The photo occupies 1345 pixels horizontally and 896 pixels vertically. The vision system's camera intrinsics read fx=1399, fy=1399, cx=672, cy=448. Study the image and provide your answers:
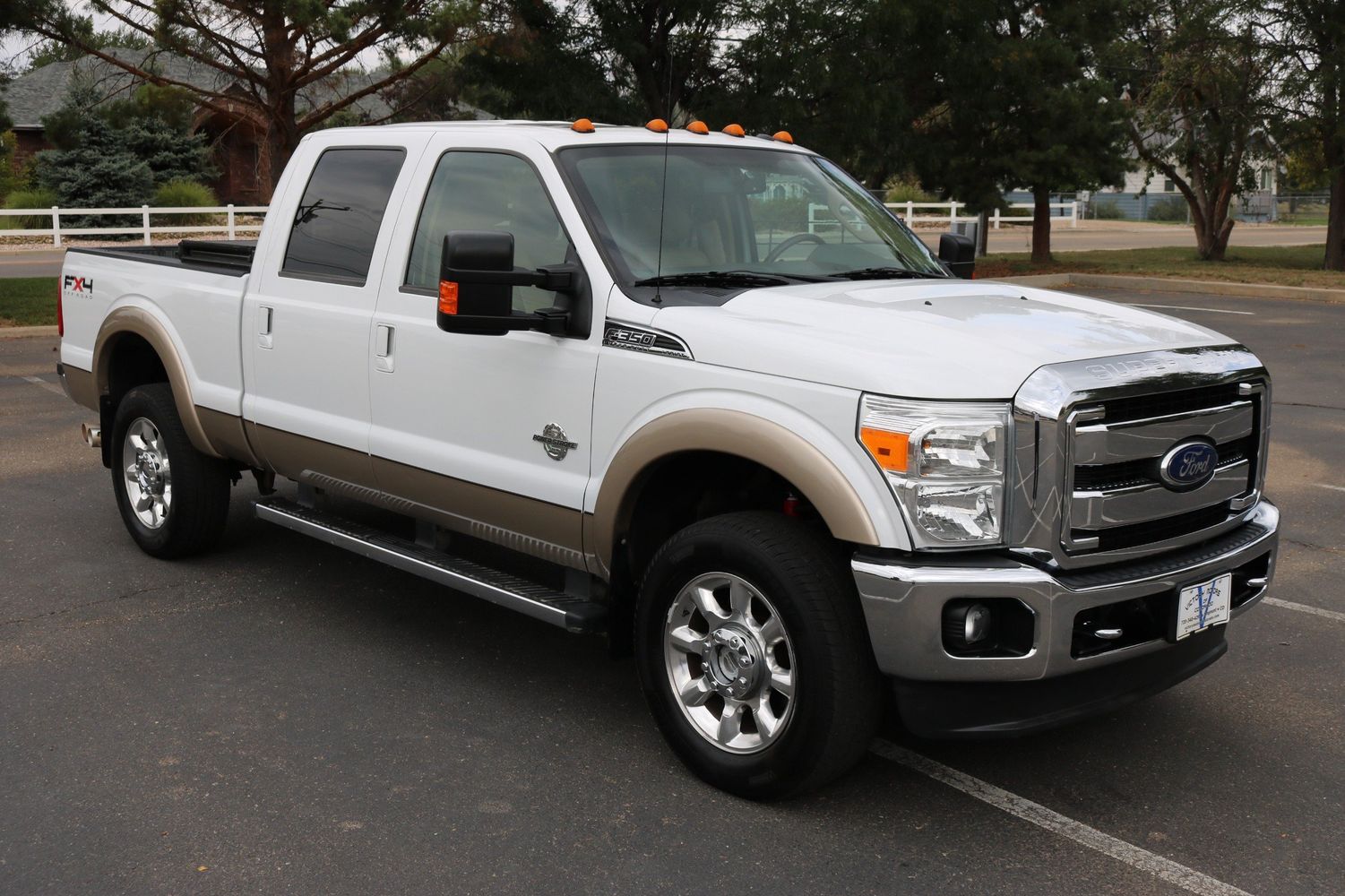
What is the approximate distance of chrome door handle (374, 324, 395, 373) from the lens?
17.3 ft

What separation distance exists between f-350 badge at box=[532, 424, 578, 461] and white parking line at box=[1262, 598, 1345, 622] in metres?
3.27

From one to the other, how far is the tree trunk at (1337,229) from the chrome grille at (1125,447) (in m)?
22.5

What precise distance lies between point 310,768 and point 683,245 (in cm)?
213

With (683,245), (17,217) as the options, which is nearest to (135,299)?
(683,245)

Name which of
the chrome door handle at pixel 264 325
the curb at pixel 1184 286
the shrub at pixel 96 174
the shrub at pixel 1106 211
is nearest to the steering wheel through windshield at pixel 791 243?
the chrome door handle at pixel 264 325

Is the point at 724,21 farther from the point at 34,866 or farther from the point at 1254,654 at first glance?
the point at 34,866

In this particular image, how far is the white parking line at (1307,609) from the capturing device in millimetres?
6051

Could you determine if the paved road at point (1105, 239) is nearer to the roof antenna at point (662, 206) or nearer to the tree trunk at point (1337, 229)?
the tree trunk at point (1337, 229)

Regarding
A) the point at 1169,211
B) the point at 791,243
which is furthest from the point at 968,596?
the point at 1169,211

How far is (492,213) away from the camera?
5121mm

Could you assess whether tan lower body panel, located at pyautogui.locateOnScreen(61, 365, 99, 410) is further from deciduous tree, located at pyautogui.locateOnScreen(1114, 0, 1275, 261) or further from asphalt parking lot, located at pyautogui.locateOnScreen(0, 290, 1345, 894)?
deciduous tree, located at pyautogui.locateOnScreen(1114, 0, 1275, 261)

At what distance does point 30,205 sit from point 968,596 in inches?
1496

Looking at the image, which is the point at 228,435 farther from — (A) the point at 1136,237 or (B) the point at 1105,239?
(A) the point at 1136,237

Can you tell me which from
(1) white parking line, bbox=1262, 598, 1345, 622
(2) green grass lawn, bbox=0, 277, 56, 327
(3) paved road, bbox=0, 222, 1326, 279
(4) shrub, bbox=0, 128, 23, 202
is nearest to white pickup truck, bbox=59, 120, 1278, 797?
(1) white parking line, bbox=1262, 598, 1345, 622
